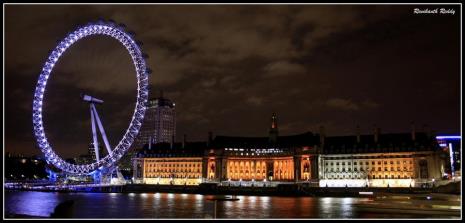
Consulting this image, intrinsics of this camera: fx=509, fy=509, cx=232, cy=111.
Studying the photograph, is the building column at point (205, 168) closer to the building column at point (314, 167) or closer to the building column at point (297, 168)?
the building column at point (297, 168)

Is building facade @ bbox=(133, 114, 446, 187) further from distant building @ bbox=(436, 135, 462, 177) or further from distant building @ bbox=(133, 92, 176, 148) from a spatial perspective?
distant building @ bbox=(133, 92, 176, 148)

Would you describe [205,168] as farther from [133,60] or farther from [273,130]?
[133,60]

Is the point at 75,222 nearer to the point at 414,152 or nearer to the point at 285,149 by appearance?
the point at 414,152

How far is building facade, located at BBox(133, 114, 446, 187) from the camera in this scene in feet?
243

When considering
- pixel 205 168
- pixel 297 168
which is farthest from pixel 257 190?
pixel 205 168

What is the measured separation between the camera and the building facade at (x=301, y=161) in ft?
243

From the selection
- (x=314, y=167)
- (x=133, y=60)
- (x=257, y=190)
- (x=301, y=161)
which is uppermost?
(x=133, y=60)

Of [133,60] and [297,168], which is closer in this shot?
[133,60]

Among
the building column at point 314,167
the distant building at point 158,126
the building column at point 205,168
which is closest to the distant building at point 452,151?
the building column at point 314,167

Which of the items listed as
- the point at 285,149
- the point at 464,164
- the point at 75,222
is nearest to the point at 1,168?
the point at 75,222

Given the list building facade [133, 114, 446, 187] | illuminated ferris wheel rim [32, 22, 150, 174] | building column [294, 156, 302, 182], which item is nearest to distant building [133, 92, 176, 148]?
building facade [133, 114, 446, 187]

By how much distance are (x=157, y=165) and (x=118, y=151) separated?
4364 centimetres

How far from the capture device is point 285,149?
87.9m

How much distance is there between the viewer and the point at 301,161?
273 ft
